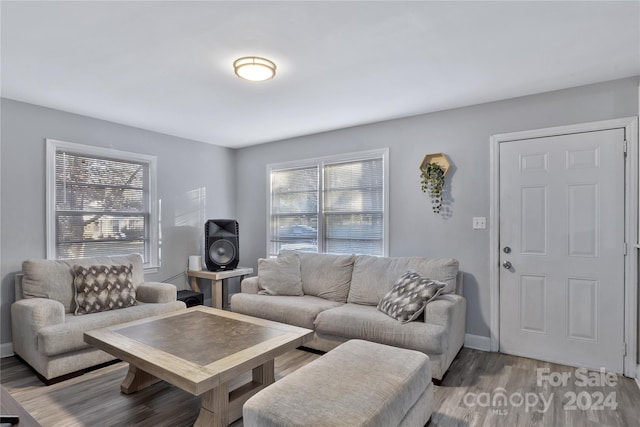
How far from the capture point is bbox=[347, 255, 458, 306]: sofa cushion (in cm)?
325

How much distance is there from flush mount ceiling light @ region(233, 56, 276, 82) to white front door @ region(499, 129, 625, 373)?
7.31ft

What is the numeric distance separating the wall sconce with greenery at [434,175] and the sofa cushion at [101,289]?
10.3 feet

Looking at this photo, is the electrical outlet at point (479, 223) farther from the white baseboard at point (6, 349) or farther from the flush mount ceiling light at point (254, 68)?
the white baseboard at point (6, 349)

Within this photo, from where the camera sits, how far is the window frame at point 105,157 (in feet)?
11.2

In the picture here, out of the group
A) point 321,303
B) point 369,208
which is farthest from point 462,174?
point 321,303

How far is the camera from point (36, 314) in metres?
2.69

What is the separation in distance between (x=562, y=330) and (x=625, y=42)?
2.20m

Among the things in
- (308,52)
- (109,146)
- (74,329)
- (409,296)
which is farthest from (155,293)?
(308,52)

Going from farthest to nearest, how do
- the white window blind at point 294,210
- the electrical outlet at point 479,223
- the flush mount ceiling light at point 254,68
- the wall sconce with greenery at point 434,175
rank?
the white window blind at point 294,210, the wall sconce with greenery at point 434,175, the electrical outlet at point 479,223, the flush mount ceiling light at point 254,68

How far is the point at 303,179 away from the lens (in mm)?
4695

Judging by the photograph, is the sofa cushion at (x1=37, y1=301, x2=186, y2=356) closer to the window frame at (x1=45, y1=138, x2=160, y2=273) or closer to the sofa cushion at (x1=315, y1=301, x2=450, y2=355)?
the window frame at (x1=45, y1=138, x2=160, y2=273)

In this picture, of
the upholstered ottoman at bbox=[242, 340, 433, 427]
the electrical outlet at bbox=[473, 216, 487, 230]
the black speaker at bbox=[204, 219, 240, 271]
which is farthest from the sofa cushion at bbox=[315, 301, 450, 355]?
the black speaker at bbox=[204, 219, 240, 271]

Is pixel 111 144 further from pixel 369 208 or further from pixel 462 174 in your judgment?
pixel 462 174

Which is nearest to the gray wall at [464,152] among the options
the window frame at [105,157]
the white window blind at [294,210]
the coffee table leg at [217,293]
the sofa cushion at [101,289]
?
the white window blind at [294,210]
